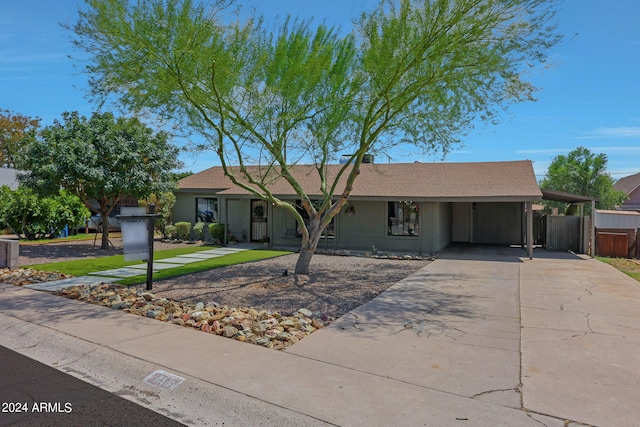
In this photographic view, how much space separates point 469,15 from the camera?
345 inches

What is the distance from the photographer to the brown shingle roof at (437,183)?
16.2 meters

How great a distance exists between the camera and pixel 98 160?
49.5 ft

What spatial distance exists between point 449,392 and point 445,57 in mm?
7545

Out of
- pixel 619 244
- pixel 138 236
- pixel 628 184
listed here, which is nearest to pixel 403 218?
pixel 619 244

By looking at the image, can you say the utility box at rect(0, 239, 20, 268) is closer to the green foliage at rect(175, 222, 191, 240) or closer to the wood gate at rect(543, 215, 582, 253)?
the green foliage at rect(175, 222, 191, 240)

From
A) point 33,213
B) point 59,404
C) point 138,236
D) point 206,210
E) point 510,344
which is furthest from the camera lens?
point 206,210

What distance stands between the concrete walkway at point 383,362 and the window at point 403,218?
924 cm

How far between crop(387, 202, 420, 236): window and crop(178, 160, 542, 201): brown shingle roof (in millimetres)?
764

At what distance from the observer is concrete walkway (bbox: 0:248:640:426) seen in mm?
3930

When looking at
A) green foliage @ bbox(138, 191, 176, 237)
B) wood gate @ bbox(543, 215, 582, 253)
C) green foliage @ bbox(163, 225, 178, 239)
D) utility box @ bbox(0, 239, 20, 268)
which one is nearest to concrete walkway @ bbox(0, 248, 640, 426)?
utility box @ bbox(0, 239, 20, 268)

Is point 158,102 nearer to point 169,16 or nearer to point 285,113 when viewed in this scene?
point 169,16

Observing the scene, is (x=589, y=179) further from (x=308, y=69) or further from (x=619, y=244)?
(x=308, y=69)

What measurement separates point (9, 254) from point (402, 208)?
44.9ft

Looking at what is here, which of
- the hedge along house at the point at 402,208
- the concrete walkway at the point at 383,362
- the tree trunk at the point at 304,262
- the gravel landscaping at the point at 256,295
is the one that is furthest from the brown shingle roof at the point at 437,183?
the concrete walkway at the point at 383,362
